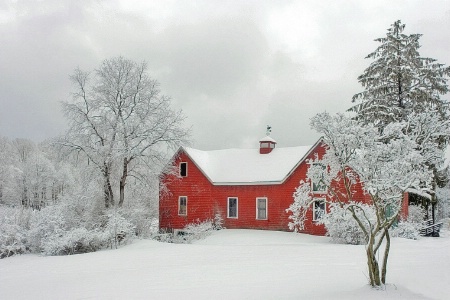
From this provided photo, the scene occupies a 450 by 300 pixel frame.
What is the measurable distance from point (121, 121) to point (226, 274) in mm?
16971

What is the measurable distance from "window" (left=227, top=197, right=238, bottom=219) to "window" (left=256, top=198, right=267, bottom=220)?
1878 millimetres

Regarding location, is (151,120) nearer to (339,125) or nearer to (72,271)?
(72,271)

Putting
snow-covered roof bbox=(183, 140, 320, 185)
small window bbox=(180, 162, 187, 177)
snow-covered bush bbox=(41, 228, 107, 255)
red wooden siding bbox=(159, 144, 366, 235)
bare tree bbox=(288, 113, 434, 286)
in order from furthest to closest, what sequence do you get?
small window bbox=(180, 162, 187, 177) → snow-covered roof bbox=(183, 140, 320, 185) → red wooden siding bbox=(159, 144, 366, 235) → snow-covered bush bbox=(41, 228, 107, 255) → bare tree bbox=(288, 113, 434, 286)

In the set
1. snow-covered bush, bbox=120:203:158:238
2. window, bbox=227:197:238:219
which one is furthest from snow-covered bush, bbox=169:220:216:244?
snow-covered bush, bbox=120:203:158:238

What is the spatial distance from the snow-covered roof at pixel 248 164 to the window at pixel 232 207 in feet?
4.77

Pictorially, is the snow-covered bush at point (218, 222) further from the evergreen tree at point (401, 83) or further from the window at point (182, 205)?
the evergreen tree at point (401, 83)

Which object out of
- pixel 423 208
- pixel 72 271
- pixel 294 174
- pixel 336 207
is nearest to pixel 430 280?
pixel 336 207

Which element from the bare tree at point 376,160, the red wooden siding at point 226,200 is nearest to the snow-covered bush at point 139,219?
the red wooden siding at point 226,200

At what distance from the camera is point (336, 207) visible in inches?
416

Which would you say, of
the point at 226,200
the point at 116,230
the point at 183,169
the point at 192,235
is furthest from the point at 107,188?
the point at 226,200

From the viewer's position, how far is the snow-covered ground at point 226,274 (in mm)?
10719

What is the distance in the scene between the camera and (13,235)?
2292cm

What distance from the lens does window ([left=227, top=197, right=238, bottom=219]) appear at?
29969 millimetres

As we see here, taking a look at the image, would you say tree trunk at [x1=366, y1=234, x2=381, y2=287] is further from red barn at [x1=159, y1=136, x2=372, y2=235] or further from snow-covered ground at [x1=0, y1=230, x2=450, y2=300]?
red barn at [x1=159, y1=136, x2=372, y2=235]
